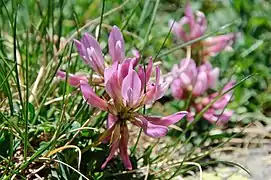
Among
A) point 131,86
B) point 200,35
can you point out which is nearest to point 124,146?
point 131,86

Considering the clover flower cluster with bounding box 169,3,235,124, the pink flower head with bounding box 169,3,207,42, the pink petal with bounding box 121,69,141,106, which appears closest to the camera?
the pink petal with bounding box 121,69,141,106

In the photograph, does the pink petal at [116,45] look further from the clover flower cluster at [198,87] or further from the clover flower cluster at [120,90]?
the clover flower cluster at [198,87]

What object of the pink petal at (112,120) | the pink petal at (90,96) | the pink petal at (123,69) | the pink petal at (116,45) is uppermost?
the pink petal at (116,45)

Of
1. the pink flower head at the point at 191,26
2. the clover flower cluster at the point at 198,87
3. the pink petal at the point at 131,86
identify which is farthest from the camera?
the pink flower head at the point at 191,26

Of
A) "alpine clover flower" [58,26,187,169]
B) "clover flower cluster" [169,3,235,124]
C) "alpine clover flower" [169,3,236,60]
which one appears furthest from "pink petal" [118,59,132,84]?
"alpine clover flower" [169,3,236,60]

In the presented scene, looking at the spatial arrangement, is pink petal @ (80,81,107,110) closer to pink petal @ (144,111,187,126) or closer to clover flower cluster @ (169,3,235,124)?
pink petal @ (144,111,187,126)

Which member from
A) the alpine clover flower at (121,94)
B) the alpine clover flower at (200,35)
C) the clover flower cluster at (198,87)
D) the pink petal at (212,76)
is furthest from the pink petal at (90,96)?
the alpine clover flower at (200,35)

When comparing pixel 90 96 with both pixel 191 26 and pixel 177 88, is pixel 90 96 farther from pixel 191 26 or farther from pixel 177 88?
pixel 191 26

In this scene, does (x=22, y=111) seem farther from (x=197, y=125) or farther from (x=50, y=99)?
(x=197, y=125)
